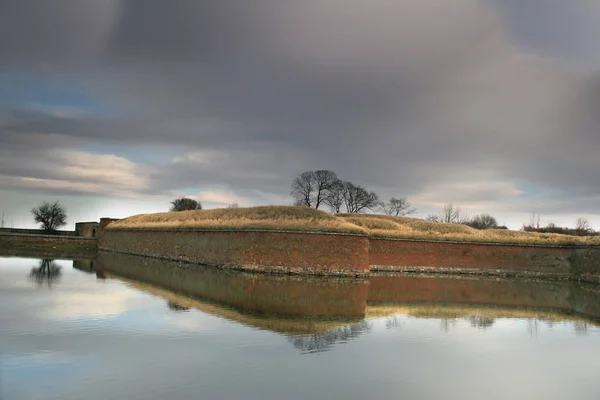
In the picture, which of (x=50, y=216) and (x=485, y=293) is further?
(x=50, y=216)

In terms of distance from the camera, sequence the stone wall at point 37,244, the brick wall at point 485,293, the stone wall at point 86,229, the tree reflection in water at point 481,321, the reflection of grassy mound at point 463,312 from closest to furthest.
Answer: the tree reflection in water at point 481,321 < the reflection of grassy mound at point 463,312 < the brick wall at point 485,293 < the stone wall at point 37,244 < the stone wall at point 86,229

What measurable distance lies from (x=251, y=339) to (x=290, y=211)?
15055 millimetres

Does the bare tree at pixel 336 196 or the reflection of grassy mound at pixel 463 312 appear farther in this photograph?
the bare tree at pixel 336 196

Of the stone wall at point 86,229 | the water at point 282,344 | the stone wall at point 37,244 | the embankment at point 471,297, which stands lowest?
the water at point 282,344

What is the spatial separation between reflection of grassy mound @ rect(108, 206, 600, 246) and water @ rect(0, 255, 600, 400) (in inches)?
236

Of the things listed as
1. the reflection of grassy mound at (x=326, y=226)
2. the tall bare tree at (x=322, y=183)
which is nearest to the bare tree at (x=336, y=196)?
the tall bare tree at (x=322, y=183)

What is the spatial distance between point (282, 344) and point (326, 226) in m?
13.2

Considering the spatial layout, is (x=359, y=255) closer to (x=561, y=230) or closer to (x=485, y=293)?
(x=485, y=293)

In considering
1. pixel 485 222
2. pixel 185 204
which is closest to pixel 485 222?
pixel 485 222

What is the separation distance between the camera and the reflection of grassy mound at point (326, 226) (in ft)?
70.4

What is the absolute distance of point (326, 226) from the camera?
21.2 m

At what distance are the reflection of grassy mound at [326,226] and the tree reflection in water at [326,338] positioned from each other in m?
11.3

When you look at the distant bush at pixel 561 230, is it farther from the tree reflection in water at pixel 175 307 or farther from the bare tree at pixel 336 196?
the tree reflection in water at pixel 175 307

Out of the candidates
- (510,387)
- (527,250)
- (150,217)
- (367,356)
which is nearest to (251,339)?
(367,356)
